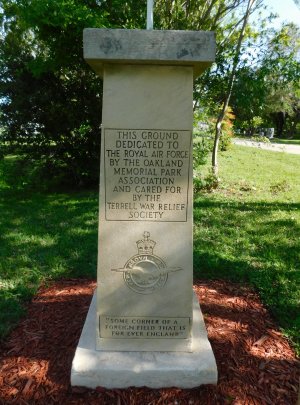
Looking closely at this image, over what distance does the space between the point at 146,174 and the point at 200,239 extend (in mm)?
2898

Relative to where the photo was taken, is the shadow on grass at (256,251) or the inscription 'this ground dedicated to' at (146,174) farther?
the shadow on grass at (256,251)

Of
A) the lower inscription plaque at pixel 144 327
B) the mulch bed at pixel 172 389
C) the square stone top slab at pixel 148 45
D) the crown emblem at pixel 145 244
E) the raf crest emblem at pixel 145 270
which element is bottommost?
the mulch bed at pixel 172 389

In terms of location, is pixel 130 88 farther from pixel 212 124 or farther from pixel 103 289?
pixel 212 124


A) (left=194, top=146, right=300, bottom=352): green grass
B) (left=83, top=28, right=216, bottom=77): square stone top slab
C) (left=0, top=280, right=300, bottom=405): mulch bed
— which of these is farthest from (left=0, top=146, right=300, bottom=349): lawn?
(left=83, top=28, right=216, bottom=77): square stone top slab

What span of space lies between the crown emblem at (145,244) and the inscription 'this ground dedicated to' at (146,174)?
0.13 m

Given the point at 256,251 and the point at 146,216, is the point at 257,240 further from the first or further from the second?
the point at 146,216

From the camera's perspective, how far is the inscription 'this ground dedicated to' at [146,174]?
7.88ft

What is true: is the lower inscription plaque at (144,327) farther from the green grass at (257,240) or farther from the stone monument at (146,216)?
the green grass at (257,240)

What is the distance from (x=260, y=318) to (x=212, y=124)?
249 inches

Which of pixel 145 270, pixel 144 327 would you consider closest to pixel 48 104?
pixel 145 270

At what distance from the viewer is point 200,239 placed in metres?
5.19

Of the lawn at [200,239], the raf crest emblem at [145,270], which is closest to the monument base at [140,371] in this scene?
the raf crest emblem at [145,270]

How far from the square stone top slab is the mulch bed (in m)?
2.10

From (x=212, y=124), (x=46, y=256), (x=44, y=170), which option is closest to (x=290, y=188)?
(x=212, y=124)
